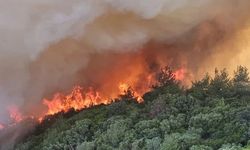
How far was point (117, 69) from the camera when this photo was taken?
90.3ft

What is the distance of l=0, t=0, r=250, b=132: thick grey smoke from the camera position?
70.3 feet

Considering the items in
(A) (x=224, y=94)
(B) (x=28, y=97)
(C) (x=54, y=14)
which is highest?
(C) (x=54, y=14)

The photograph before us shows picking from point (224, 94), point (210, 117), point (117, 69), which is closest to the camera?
point (210, 117)

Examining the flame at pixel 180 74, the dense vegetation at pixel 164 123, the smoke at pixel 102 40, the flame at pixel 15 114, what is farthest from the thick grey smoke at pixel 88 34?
the dense vegetation at pixel 164 123

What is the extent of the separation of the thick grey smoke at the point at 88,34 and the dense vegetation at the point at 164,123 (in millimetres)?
2119

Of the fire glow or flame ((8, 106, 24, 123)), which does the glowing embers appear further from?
flame ((8, 106, 24, 123))

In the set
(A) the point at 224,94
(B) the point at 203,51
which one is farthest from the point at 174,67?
(A) the point at 224,94

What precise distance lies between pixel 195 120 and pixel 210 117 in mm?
503

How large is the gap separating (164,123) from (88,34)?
606 centimetres

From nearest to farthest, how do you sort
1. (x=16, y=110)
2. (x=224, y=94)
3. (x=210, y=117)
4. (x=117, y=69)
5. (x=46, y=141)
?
(x=210, y=117), (x=46, y=141), (x=224, y=94), (x=16, y=110), (x=117, y=69)

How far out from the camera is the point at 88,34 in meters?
23.9

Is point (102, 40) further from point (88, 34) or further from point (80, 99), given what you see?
point (80, 99)

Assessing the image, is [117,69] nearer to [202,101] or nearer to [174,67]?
[174,67]

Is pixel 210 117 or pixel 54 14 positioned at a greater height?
pixel 54 14
